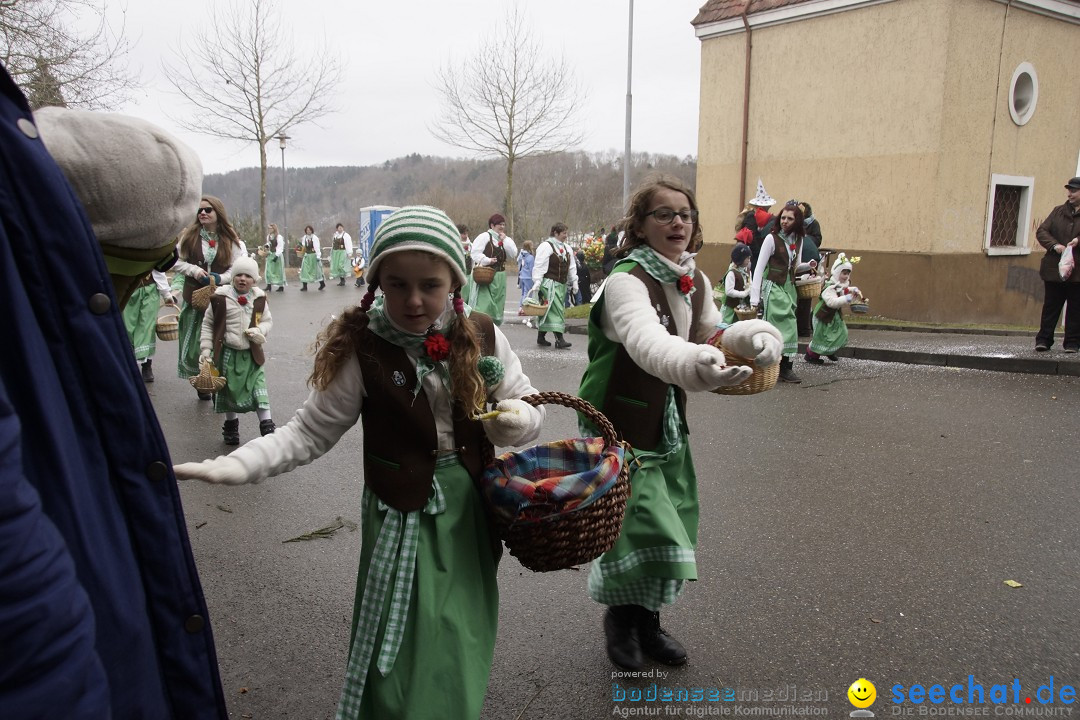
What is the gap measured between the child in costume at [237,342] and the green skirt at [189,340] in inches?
35.0

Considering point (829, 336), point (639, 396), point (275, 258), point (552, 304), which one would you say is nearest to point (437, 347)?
point (639, 396)

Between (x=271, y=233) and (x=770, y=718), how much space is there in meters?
22.7

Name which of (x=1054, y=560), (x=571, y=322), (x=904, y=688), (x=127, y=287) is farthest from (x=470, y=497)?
(x=571, y=322)

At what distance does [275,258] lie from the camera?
23.2m

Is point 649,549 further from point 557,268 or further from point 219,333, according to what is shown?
point 557,268

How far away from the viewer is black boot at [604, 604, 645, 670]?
3.00 meters

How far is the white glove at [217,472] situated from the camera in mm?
1901

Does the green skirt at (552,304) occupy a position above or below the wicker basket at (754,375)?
below

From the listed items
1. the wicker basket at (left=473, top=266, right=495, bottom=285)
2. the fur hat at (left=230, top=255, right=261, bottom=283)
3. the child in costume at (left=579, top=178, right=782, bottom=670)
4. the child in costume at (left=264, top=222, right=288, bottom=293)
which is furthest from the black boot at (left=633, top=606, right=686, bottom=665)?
the child in costume at (left=264, top=222, right=288, bottom=293)

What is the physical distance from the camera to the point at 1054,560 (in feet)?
12.8

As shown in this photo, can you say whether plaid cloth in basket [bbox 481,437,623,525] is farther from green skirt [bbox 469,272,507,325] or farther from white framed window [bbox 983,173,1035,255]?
white framed window [bbox 983,173,1035,255]

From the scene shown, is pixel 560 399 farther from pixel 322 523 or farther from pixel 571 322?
pixel 571 322

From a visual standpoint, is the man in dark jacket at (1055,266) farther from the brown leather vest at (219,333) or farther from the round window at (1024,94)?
the brown leather vest at (219,333)

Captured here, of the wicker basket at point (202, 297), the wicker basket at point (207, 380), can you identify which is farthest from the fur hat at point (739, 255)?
the wicker basket at point (207, 380)
